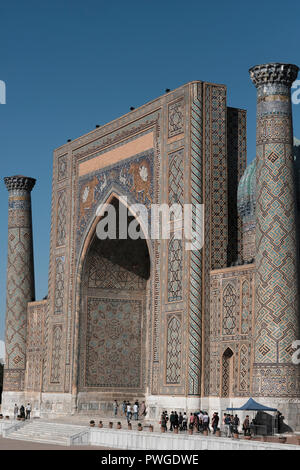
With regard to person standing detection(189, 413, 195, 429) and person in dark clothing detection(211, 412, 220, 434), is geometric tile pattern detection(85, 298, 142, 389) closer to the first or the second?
person standing detection(189, 413, 195, 429)

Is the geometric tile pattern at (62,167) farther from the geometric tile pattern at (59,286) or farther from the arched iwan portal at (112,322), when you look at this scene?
the arched iwan portal at (112,322)

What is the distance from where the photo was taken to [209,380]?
675 inches

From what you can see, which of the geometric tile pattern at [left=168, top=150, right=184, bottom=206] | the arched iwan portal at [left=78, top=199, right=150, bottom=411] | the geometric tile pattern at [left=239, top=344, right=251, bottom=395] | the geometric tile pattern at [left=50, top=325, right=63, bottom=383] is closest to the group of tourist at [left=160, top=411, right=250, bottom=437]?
the geometric tile pattern at [left=239, top=344, right=251, bottom=395]

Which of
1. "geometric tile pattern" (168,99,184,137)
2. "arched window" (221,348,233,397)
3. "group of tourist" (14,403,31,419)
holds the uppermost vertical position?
"geometric tile pattern" (168,99,184,137)

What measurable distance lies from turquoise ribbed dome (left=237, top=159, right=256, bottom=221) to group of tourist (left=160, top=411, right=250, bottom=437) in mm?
3837

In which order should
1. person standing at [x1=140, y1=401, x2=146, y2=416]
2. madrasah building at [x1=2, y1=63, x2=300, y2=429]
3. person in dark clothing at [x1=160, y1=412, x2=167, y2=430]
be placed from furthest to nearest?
person standing at [x1=140, y1=401, x2=146, y2=416], person in dark clothing at [x1=160, y1=412, x2=167, y2=430], madrasah building at [x1=2, y1=63, x2=300, y2=429]

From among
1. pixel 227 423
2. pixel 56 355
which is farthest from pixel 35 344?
pixel 227 423

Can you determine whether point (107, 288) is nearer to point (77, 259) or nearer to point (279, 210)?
point (77, 259)

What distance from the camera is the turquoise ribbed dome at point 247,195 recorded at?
696 inches

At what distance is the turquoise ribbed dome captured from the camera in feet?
58.0

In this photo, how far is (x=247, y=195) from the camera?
1777cm

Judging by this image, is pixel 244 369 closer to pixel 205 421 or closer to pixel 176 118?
pixel 205 421
